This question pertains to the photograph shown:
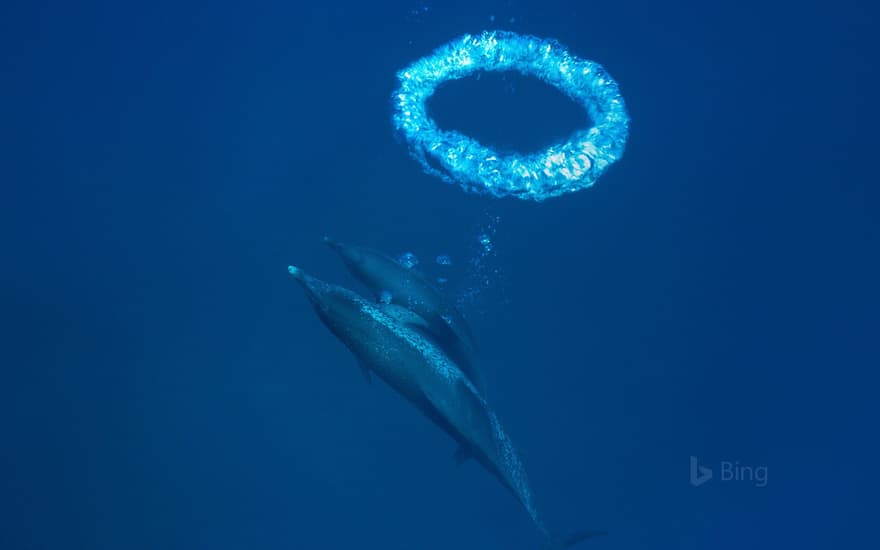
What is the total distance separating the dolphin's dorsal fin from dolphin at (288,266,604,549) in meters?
0.03

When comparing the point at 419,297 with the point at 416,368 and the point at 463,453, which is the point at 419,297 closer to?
the point at 416,368

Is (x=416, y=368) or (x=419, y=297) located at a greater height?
(x=419, y=297)

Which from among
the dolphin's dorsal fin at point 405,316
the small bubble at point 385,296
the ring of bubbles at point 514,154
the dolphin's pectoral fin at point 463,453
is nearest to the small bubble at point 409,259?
the ring of bubbles at point 514,154

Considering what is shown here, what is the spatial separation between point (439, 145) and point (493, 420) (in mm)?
5401

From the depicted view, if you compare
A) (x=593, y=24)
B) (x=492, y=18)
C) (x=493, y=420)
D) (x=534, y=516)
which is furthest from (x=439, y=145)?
(x=534, y=516)

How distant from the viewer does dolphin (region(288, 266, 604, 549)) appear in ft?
19.6

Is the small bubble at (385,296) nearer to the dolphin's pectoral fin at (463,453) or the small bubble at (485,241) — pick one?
the dolphin's pectoral fin at (463,453)

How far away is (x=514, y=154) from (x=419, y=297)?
3.97 meters

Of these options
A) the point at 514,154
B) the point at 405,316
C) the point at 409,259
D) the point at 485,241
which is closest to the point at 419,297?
the point at 405,316

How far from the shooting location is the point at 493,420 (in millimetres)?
6828

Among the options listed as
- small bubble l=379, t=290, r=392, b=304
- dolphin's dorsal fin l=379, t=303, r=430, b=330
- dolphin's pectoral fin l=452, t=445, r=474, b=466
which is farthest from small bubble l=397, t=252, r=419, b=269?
dolphin's pectoral fin l=452, t=445, r=474, b=466

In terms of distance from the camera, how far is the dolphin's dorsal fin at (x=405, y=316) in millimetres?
6771

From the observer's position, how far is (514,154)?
10.6 metres

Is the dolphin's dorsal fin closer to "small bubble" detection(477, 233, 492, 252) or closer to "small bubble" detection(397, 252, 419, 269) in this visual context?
"small bubble" detection(397, 252, 419, 269)
